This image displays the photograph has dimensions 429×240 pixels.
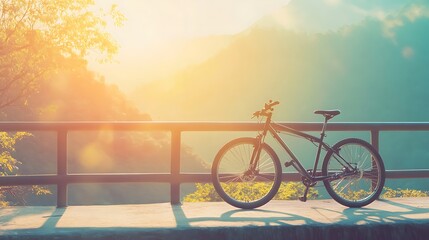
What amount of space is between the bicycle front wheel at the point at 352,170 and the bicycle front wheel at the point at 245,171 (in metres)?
0.60

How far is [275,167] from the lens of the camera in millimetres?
6484

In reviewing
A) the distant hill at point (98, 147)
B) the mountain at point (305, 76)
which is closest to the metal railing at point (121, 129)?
the distant hill at point (98, 147)

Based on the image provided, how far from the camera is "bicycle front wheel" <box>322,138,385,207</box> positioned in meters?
6.57

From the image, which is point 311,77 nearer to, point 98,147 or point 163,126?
point 98,147

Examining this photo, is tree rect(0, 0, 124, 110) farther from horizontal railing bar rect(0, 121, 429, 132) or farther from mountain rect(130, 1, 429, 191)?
mountain rect(130, 1, 429, 191)

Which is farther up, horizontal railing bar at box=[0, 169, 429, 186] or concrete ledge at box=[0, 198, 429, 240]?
horizontal railing bar at box=[0, 169, 429, 186]

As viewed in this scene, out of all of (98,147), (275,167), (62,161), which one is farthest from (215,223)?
(98,147)

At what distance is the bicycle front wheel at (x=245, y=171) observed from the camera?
640cm

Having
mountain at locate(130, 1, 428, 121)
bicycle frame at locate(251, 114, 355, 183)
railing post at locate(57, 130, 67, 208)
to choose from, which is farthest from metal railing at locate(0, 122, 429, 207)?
mountain at locate(130, 1, 428, 121)

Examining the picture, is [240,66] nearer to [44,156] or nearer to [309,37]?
[309,37]

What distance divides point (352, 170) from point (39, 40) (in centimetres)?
1673

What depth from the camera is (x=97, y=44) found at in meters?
22.5

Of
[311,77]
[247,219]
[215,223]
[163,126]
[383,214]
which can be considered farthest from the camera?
[311,77]

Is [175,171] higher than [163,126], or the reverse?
[163,126]
